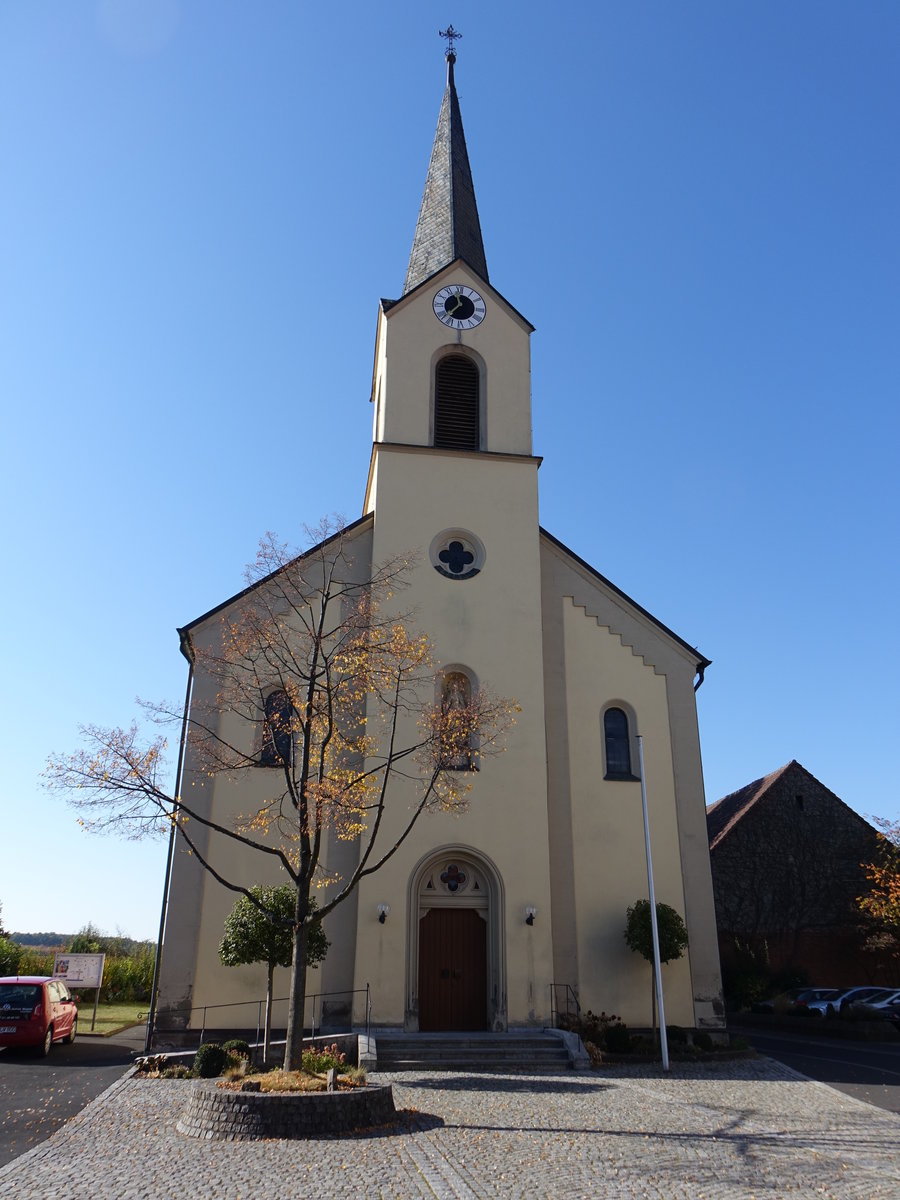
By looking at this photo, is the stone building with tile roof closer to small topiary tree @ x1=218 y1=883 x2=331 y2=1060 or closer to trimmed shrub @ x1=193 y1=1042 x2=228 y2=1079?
small topiary tree @ x1=218 y1=883 x2=331 y2=1060

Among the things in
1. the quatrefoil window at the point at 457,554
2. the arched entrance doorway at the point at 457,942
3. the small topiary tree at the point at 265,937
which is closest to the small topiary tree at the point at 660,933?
the arched entrance doorway at the point at 457,942

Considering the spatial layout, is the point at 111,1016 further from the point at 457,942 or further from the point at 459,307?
the point at 459,307

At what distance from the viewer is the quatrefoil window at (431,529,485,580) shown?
2162 centimetres

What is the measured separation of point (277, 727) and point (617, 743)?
9.32 metres

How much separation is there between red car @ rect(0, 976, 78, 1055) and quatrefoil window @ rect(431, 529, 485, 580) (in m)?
11.8

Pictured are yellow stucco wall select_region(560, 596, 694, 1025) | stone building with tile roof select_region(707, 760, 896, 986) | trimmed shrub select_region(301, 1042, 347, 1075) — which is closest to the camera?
trimmed shrub select_region(301, 1042, 347, 1075)

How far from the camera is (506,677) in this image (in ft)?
67.7

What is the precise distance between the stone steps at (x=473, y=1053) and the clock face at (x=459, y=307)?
55.9 feet

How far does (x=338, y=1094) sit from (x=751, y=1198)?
4375mm

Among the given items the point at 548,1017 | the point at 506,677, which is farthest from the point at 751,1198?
the point at 506,677

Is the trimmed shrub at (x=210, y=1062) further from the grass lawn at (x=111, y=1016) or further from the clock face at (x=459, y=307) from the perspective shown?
the clock face at (x=459, y=307)

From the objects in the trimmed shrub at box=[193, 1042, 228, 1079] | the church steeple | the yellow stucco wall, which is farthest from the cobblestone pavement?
the church steeple

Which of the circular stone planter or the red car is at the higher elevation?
the red car

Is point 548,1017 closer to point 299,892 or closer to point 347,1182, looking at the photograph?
point 299,892
